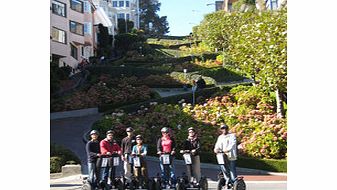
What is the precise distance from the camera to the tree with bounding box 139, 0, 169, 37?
478 inches

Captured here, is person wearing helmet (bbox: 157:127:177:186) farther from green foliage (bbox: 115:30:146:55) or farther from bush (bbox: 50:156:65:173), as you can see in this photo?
green foliage (bbox: 115:30:146:55)

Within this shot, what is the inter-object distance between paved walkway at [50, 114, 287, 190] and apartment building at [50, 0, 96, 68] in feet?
9.07

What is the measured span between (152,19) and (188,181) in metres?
6.19

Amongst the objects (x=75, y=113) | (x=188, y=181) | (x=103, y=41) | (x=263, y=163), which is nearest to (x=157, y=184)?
(x=188, y=181)

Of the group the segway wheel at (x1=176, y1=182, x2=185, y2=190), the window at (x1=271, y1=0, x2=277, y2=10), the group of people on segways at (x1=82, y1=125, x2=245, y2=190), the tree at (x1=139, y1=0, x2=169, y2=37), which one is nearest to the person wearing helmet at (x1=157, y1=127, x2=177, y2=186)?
the group of people on segways at (x1=82, y1=125, x2=245, y2=190)

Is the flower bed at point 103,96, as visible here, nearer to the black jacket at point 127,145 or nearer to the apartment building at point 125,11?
the apartment building at point 125,11

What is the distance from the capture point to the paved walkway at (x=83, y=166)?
394 inches

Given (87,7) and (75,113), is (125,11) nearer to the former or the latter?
(75,113)

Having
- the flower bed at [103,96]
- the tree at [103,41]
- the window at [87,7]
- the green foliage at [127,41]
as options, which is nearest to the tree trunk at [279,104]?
the flower bed at [103,96]

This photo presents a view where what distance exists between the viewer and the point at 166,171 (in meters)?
8.89

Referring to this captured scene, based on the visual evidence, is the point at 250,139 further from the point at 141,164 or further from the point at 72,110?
the point at 72,110

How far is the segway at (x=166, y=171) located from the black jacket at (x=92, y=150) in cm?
96
